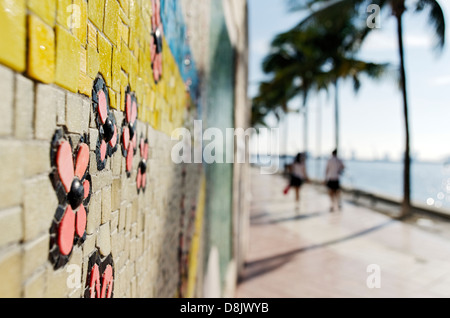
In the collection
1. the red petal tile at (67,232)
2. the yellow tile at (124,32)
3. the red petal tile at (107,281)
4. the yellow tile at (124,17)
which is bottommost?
the red petal tile at (107,281)

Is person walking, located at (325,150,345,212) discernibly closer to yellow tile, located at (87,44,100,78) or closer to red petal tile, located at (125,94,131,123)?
red petal tile, located at (125,94,131,123)

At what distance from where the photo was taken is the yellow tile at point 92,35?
0.87 metres

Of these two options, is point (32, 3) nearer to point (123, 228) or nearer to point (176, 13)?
point (123, 228)

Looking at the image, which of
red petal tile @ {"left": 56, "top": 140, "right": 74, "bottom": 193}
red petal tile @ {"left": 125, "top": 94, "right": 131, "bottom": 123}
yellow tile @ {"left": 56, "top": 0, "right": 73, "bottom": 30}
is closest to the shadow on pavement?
red petal tile @ {"left": 125, "top": 94, "right": 131, "bottom": 123}

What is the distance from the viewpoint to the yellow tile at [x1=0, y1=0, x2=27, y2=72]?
54 cm

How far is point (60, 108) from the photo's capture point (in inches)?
28.7

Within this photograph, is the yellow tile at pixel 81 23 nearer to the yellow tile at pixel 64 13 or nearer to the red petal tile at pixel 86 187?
the yellow tile at pixel 64 13

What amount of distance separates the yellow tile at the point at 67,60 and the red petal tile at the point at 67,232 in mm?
270

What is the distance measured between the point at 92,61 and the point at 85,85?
3.2 inches

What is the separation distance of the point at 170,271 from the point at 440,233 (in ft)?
23.6

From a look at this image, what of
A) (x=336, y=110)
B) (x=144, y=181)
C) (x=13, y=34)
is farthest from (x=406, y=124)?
(x=13, y=34)

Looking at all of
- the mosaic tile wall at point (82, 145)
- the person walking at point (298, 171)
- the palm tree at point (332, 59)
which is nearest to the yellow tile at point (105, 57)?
the mosaic tile wall at point (82, 145)

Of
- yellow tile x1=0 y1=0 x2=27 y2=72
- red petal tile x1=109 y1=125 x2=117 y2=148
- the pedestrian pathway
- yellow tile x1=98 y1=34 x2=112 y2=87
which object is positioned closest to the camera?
yellow tile x1=0 y1=0 x2=27 y2=72
